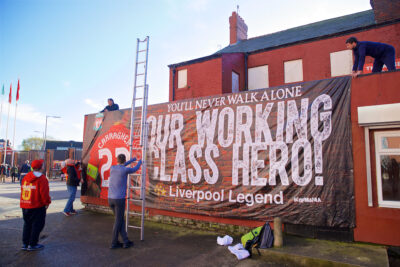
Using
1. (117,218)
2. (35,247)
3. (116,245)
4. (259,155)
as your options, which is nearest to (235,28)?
(259,155)

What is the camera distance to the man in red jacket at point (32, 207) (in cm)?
569

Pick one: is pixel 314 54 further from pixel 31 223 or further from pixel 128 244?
pixel 31 223

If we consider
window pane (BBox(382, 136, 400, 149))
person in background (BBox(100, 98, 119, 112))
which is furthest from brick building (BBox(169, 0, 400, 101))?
window pane (BBox(382, 136, 400, 149))

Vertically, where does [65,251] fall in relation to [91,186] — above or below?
below

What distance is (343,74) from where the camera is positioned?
1398cm

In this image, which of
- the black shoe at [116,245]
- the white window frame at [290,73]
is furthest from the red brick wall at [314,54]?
the black shoe at [116,245]

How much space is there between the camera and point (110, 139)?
394 inches

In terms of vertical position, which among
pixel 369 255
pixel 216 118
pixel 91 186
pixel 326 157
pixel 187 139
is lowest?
pixel 369 255

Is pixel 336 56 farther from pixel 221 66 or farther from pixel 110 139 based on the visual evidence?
pixel 110 139

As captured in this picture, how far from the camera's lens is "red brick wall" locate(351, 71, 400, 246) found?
5191 millimetres

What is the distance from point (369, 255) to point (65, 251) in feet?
20.0

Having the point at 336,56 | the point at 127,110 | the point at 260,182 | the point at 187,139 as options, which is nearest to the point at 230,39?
the point at 336,56

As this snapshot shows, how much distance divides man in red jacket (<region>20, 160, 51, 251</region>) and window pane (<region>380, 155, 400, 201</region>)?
7209mm

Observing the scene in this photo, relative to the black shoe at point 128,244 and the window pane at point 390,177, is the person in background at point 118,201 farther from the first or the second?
the window pane at point 390,177
